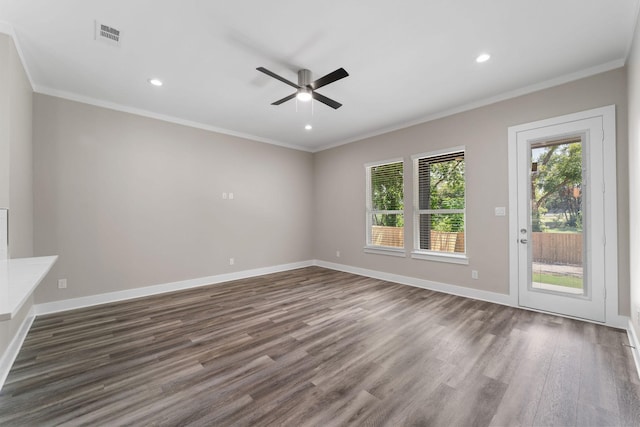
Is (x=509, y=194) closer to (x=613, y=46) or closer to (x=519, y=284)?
(x=519, y=284)

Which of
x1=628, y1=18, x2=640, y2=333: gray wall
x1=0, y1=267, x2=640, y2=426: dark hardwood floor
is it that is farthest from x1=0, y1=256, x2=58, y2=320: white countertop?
x1=628, y1=18, x2=640, y2=333: gray wall

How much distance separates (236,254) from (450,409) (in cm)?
422

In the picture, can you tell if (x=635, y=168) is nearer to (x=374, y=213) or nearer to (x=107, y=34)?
(x=374, y=213)

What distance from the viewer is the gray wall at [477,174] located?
280 centimetres

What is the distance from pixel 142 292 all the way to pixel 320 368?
10.9ft

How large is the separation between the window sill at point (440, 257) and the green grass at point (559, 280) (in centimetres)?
83

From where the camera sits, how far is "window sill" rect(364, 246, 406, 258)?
15.4 ft

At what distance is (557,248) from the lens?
3.14 m

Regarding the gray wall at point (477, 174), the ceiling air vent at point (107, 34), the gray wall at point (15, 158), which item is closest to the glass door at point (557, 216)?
the gray wall at point (477, 174)

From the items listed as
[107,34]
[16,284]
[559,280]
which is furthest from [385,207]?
[16,284]

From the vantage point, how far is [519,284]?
337 centimetres

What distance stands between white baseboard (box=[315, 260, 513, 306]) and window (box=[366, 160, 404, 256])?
458mm

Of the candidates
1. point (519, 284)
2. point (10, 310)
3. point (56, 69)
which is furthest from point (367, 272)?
point (56, 69)

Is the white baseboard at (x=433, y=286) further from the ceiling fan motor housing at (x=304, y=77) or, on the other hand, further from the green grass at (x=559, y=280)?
the ceiling fan motor housing at (x=304, y=77)
